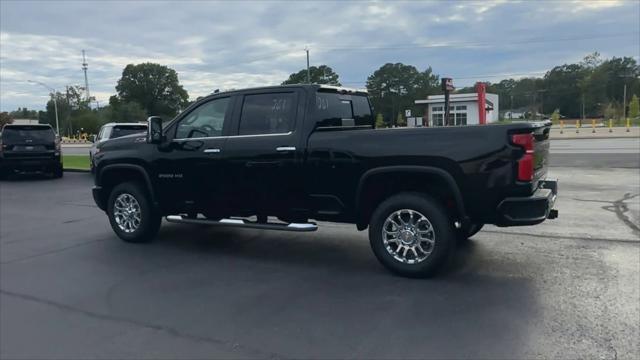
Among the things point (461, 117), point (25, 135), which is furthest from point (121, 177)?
point (461, 117)

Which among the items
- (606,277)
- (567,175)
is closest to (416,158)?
(606,277)

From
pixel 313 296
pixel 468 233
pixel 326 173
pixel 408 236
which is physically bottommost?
pixel 313 296

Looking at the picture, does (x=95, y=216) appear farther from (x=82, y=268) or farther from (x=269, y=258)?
(x=269, y=258)

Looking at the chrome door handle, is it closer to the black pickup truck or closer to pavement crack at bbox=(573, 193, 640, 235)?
the black pickup truck

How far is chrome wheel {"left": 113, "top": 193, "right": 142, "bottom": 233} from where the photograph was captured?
24.2ft

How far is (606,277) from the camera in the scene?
17.4ft

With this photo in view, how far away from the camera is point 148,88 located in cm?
10812

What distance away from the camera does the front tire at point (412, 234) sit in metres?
5.29

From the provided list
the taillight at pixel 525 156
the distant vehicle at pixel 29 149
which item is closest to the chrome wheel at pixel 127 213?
the taillight at pixel 525 156

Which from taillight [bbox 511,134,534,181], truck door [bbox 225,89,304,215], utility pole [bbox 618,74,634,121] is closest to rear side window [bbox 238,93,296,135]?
truck door [bbox 225,89,304,215]

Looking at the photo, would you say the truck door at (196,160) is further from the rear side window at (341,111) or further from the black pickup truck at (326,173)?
the rear side window at (341,111)

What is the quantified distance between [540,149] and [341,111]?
7.69 feet

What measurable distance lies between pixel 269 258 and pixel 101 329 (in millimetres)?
2464

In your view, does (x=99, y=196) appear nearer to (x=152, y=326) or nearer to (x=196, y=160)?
(x=196, y=160)
